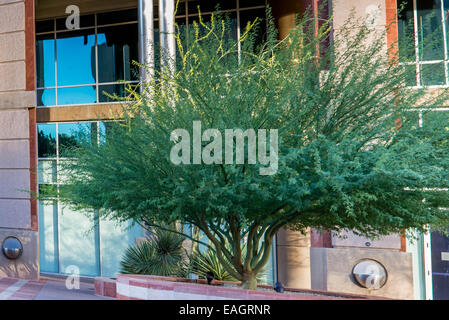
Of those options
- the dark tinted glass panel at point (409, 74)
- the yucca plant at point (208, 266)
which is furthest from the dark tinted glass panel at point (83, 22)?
the dark tinted glass panel at point (409, 74)

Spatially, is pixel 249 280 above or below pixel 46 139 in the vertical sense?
below

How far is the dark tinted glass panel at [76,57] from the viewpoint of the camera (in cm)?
1817

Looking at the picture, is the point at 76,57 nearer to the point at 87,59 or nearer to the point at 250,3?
the point at 87,59

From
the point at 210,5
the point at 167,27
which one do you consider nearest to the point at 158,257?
the point at 167,27

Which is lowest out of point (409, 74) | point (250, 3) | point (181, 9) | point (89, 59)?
point (409, 74)

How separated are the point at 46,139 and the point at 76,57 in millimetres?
3223

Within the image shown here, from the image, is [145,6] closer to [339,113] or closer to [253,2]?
[253,2]

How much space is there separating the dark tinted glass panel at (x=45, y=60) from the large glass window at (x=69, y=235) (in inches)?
70.1

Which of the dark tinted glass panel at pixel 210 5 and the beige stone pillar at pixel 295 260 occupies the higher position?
the dark tinted glass panel at pixel 210 5

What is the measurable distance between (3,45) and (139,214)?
12.7 metres

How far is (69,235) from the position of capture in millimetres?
18359

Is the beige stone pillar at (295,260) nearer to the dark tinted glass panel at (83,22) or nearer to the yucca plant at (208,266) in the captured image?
the yucca plant at (208,266)

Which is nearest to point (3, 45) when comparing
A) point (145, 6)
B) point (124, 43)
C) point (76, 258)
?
point (124, 43)
